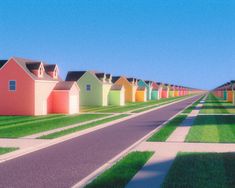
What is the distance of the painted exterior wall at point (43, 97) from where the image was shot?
3525cm

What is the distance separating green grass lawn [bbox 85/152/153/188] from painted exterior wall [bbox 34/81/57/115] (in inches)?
929

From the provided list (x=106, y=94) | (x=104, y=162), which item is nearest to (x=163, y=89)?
(x=106, y=94)

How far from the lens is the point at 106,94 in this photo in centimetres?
5719

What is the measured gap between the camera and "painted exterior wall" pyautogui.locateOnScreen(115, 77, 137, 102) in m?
74.1

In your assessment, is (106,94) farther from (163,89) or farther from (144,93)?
(163,89)

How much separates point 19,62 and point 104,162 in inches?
1040

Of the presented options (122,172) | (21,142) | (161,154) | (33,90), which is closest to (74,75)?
(33,90)

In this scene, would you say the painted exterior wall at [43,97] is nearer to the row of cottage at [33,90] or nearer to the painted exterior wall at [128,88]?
the row of cottage at [33,90]

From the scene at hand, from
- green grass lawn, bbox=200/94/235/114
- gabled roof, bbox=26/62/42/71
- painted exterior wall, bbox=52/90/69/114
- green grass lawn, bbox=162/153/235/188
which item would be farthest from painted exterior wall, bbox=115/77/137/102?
green grass lawn, bbox=162/153/235/188

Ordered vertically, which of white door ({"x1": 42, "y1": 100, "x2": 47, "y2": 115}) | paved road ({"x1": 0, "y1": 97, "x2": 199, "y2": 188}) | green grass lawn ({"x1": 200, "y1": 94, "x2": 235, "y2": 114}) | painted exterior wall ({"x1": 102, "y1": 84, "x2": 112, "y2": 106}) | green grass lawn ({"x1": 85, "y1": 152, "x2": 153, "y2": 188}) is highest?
painted exterior wall ({"x1": 102, "y1": 84, "x2": 112, "y2": 106})

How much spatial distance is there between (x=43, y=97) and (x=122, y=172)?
27320mm

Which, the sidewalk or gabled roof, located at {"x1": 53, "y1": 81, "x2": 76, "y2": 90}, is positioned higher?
gabled roof, located at {"x1": 53, "y1": 81, "x2": 76, "y2": 90}

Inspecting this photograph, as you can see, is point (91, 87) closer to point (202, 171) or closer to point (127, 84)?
point (127, 84)

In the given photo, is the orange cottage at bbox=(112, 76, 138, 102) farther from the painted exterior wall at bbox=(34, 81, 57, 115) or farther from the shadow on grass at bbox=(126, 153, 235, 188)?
the shadow on grass at bbox=(126, 153, 235, 188)
